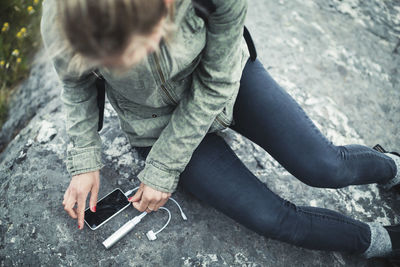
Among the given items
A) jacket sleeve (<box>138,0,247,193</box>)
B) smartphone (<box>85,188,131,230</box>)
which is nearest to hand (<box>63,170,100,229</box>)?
smartphone (<box>85,188,131,230</box>)

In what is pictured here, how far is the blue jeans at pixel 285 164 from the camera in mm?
1429

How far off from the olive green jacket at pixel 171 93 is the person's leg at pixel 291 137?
0.43ft

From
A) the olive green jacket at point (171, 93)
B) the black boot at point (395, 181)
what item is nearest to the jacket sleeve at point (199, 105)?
the olive green jacket at point (171, 93)

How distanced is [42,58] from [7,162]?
115 cm

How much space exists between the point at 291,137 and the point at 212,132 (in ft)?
1.29

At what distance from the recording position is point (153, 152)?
137 centimetres

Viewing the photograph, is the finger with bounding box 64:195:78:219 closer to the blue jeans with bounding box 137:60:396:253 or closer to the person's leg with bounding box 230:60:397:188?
the blue jeans with bounding box 137:60:396:253

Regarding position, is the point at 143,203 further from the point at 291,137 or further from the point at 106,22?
the point at 106,22

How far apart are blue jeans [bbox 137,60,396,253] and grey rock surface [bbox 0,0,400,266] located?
0.20 metres

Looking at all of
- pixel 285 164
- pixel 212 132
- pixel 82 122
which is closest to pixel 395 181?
pixel 285 164

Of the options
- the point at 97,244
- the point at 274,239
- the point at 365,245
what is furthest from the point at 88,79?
the point at 365,245

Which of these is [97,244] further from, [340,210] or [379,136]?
[379,136]

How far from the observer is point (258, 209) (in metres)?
1.42

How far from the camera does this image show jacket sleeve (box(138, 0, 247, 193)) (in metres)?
1.13
